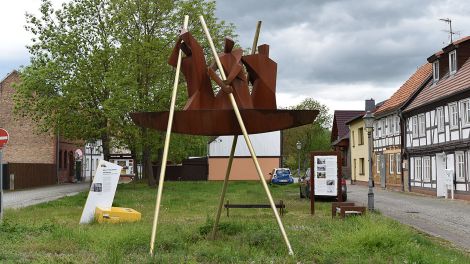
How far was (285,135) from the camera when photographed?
276 ft

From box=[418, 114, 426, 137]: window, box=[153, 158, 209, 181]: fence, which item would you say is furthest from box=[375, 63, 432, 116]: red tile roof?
box=[153, 158, 209, 181]: fence

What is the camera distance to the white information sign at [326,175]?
844 inches

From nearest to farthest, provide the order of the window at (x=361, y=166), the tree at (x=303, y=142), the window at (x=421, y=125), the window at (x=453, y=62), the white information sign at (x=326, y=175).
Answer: the white information sign at (x=326, y=175) < the window at (x=453, y=62) < the window at (x=421, y=125) < the window at (x=361, y=166) < the tree at (x=303, y=142)

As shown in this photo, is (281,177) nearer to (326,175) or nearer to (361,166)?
(361,166)

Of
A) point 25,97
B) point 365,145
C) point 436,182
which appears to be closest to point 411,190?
point 436,182

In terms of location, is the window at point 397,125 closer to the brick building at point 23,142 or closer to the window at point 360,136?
the window at point 360,136

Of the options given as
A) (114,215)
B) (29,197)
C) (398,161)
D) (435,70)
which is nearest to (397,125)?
(398,161)

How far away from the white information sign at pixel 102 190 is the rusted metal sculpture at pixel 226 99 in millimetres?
5952

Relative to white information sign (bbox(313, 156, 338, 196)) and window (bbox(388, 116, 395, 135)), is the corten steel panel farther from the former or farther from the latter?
window (bbox(388, 116, 395, 135))

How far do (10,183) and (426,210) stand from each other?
29.3 metres

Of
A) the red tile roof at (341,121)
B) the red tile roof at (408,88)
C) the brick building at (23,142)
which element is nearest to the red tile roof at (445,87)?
the red tile roof at (408,88)

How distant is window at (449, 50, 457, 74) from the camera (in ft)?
101

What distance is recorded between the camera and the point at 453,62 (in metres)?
31.0

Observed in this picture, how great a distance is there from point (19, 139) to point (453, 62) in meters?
37.6
